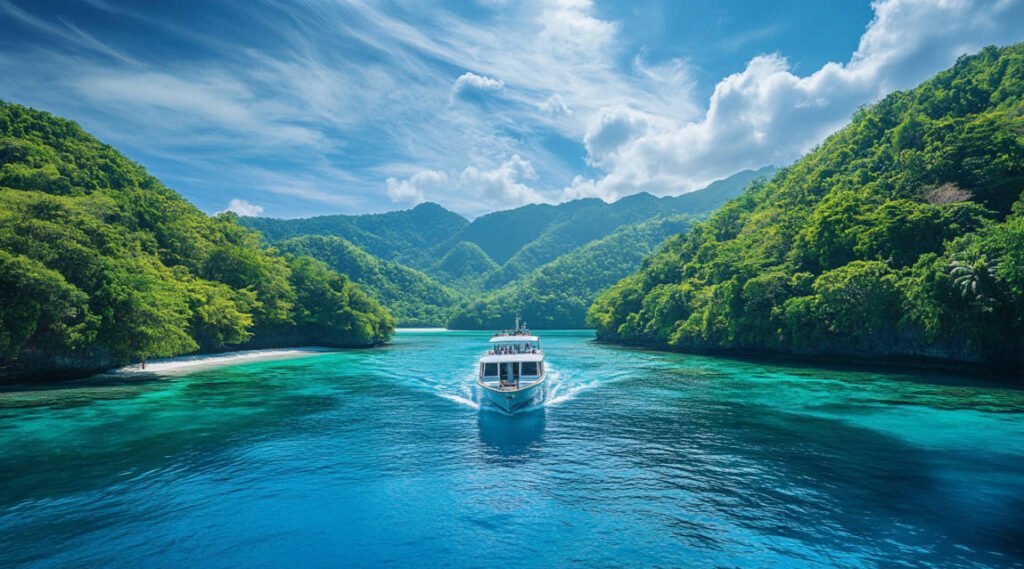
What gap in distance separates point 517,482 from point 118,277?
144 ft

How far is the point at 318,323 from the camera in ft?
316

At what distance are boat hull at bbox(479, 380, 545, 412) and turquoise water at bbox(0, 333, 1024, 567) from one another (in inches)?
35.1

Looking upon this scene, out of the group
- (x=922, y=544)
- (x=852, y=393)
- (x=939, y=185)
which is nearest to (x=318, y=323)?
(x=852, y=393)

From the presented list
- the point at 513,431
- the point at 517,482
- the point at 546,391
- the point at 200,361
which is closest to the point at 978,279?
the point at 546,391

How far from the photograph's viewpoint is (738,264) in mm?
78812

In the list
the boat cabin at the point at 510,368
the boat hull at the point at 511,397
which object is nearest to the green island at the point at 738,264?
the boat cabin at the point at 510,368

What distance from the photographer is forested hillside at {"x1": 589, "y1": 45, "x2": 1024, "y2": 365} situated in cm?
4047

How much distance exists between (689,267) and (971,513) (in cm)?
9520

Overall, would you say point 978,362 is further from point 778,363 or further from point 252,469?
point 252,469

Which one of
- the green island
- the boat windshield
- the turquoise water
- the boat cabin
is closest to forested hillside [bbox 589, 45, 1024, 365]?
the green island

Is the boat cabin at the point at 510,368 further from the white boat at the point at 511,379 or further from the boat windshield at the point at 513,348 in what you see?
the boat windshield at the point at 513,348

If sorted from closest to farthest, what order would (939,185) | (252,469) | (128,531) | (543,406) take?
1. (128,531)
2. (252,469)
3. (543,406)
4. (939,185)

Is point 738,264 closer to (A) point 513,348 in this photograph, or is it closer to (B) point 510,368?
(A) point 513,348

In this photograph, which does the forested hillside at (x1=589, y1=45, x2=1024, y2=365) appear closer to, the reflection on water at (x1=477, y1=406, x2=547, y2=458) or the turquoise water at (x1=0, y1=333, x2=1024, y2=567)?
the turquoise water at (x1=0, y1=333, x2=1024, y2=567)
